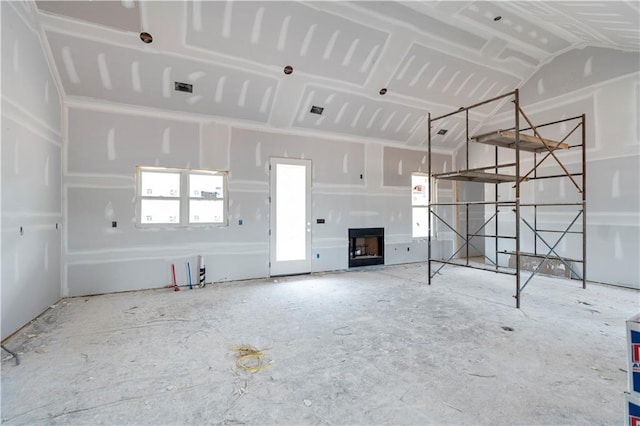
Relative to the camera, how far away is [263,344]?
2941 millimetres

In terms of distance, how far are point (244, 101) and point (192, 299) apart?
11.1ft

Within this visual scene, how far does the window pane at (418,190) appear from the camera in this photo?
7.60 metres

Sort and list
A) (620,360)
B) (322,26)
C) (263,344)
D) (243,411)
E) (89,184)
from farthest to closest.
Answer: (89,184), (322,26), (263,344), (620,360), (243,411)

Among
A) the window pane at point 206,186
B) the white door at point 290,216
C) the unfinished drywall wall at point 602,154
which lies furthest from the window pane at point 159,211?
the unfinished drywall wall at point 602,154

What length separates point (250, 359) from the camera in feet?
8.64

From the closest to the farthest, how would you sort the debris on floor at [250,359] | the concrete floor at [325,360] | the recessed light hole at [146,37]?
the concrete floor at [325,360] → the debris on floor at [250,359] → the recessed light hole at [146,37]

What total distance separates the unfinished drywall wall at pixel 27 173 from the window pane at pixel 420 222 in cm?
703

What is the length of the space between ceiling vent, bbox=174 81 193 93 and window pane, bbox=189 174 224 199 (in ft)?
4.60

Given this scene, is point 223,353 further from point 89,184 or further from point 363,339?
point 89,184

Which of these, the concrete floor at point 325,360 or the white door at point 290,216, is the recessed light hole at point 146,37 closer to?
the white door at point 290,216

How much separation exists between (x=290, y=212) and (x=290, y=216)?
8cm

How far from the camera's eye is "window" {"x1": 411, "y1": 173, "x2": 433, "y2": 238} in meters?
7.57

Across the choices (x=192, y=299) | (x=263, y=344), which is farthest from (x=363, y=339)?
(x=192, y=299)

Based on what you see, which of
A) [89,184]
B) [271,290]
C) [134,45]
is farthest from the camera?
[271,290]
